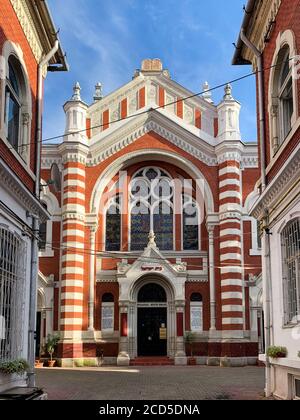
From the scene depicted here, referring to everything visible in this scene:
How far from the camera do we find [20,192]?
43.4 feet

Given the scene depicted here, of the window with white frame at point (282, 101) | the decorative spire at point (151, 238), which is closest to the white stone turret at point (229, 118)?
the decorative spire at point (151, 238)

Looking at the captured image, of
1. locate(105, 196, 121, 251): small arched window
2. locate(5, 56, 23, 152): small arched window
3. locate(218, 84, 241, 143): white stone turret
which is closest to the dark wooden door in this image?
locate(105, 196, 121, 251): small arched window

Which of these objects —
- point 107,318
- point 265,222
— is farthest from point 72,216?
point 265,222

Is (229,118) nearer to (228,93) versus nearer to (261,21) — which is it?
(228,93)

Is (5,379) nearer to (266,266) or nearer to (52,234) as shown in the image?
(266,266)

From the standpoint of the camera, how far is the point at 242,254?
97.6ft

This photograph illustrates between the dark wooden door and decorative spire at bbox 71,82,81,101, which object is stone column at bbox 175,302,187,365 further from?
decorative spire at bbox 71,82,81,101

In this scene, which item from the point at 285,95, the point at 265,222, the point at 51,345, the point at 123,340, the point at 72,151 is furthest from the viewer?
the point at 72,151

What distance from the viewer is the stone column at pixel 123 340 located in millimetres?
28109

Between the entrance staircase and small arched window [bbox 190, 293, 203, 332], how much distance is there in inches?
80.5

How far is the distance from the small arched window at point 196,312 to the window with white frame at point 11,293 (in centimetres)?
1658

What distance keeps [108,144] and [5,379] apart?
19820 millimetres

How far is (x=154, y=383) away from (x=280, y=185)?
9042 millimetres
